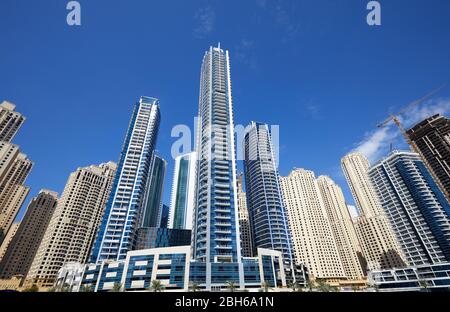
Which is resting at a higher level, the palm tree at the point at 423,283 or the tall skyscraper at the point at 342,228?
the tall skyscraper at the point at 342,228

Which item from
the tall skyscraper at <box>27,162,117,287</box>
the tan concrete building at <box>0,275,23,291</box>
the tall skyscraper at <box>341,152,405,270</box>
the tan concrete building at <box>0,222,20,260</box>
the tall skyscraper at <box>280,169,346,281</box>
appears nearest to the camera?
the tan concrete building at <box>0,275,23,291</box>

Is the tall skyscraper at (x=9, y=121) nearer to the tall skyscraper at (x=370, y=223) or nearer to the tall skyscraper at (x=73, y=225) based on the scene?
the tall skyscraper at (x=73, y=225)

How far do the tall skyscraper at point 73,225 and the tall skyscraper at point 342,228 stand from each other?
392ft

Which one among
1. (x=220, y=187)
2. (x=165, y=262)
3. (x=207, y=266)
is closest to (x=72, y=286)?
(x=165, y=262)

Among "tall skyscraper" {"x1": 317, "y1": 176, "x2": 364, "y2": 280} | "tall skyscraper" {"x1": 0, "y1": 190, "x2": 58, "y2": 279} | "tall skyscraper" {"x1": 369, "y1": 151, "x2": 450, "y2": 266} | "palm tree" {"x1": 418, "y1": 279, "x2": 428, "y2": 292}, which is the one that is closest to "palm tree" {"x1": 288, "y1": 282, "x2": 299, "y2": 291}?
"palm tree" {"x1": 418, "y1": 279, "x2": 428, "y2": 292}

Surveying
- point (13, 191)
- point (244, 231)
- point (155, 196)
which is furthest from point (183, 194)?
point (13, 191)

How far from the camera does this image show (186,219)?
144000 mm

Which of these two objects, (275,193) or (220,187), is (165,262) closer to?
(220,187)

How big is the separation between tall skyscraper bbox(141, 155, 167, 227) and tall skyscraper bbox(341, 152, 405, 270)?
372 ft

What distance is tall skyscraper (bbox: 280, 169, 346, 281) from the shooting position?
103 m

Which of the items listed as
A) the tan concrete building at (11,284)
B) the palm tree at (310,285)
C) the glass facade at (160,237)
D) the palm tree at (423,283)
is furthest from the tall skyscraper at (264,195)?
Result: the tan concrete building at (11,284)

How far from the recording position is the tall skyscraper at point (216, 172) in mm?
68875

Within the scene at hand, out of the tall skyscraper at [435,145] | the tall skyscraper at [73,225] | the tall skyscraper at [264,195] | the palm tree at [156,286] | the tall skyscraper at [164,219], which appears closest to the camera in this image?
the palm tree at [156,286]

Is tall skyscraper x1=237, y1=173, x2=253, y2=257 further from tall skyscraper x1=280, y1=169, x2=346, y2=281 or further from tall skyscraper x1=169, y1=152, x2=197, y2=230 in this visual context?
tall skyscraper x1=169, y1=152, x2=197, y2=230
